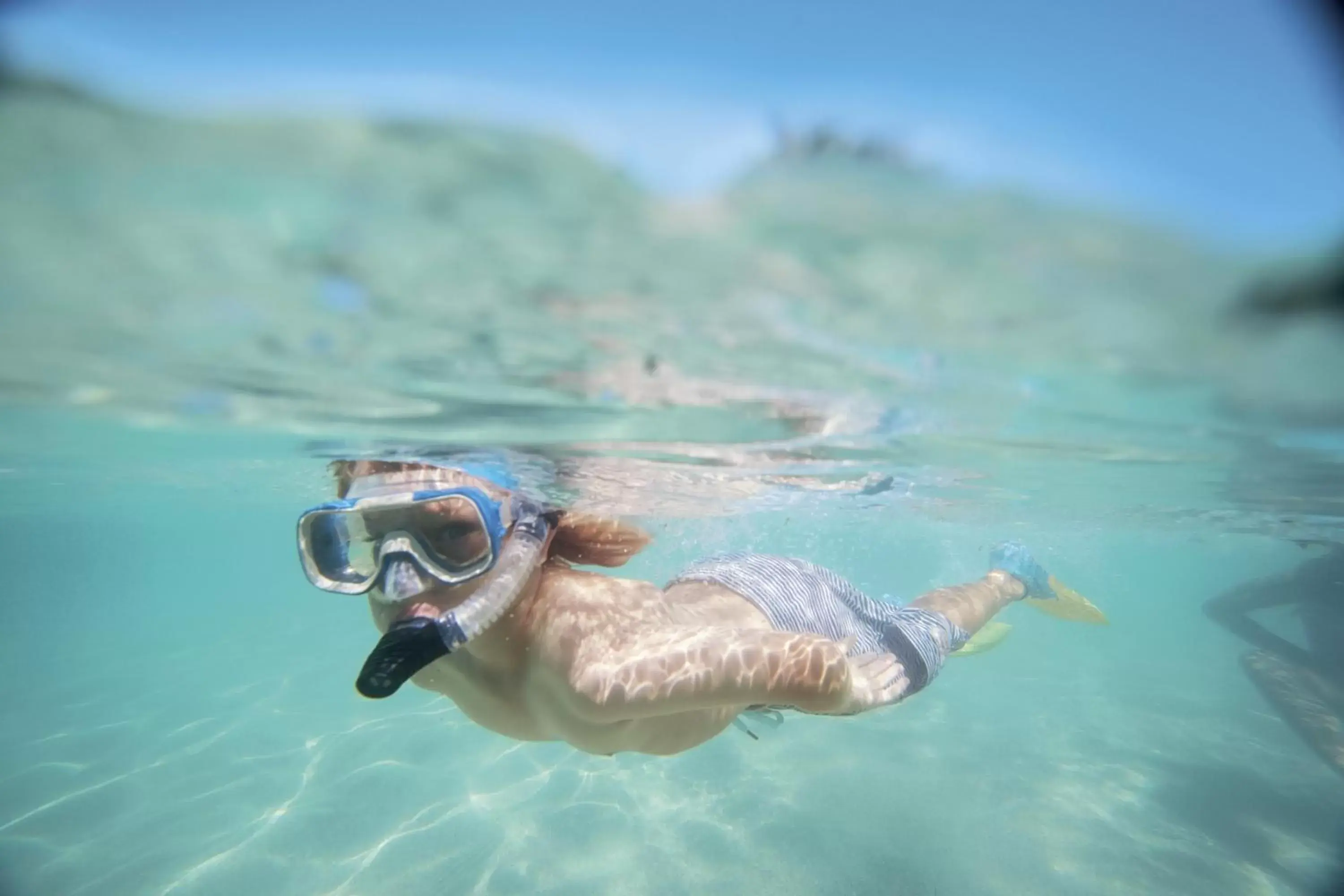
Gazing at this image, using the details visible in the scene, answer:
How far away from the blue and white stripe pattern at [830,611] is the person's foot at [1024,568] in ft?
14.7

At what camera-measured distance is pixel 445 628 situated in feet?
9.18

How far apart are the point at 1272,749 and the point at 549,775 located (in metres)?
19.4

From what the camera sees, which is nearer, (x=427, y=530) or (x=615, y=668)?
(x=615, y=668)

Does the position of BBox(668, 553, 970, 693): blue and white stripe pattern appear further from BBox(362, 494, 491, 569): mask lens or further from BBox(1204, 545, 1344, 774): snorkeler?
BBox(1204, 545, 1344, 774): snorkeler

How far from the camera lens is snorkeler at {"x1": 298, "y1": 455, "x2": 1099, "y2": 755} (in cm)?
286

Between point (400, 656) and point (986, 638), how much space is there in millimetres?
10201

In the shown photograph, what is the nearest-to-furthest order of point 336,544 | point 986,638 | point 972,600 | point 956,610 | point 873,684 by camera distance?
point 873,684 < point 336,544 < point 956,610 < point 972,600 < point 986,638

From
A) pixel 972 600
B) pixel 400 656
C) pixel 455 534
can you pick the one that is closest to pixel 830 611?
pixel 972 600

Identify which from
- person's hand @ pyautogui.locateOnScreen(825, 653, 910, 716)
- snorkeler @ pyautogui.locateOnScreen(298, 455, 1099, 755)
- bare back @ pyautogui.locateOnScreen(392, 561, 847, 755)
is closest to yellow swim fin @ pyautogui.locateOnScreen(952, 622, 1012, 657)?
person's hand @ pyautogui.locateOnScreen(825, 653, 910, 716)

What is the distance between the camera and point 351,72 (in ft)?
9.68

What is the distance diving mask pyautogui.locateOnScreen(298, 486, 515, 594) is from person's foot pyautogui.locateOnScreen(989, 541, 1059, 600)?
995 cm

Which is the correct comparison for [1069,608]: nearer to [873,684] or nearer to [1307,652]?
[1307,652]

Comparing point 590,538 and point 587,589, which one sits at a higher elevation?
point 590,538

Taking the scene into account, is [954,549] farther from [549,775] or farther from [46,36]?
[46,36]
